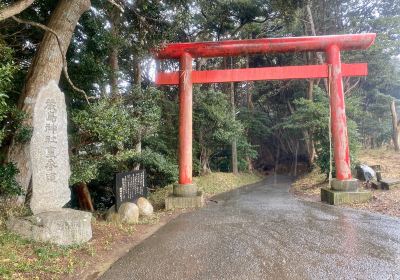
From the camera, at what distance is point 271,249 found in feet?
16.1

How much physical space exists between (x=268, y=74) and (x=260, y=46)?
90 centimetres

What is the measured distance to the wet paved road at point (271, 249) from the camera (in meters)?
4.01

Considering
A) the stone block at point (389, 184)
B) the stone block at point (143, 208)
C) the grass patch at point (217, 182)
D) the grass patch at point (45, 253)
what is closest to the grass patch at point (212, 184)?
the grass patch at point (217, 182)

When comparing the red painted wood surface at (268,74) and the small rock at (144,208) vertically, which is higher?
the red painted wood surface at (268,74)

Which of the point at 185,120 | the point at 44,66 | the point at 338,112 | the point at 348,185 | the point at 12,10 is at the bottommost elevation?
the point at 348,185

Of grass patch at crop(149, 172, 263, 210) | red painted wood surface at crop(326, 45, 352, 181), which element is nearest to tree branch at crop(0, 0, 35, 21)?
grass patch at crop(149, 172, 263, 210)

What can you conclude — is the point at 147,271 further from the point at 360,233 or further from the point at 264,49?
the point at 264,49

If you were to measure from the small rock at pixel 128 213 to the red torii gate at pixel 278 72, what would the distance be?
222 cm

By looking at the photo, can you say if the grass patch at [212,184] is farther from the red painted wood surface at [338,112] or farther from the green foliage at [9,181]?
the red painted wood surface at [338,112]

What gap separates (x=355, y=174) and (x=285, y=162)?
2001cm

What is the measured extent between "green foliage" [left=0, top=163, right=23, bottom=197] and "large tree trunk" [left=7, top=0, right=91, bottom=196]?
304 mm

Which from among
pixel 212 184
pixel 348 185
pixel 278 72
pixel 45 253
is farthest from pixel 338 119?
pixel 45 253

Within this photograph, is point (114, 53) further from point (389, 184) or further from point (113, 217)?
point (389, 184)

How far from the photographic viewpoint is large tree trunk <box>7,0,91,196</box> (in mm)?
5609
